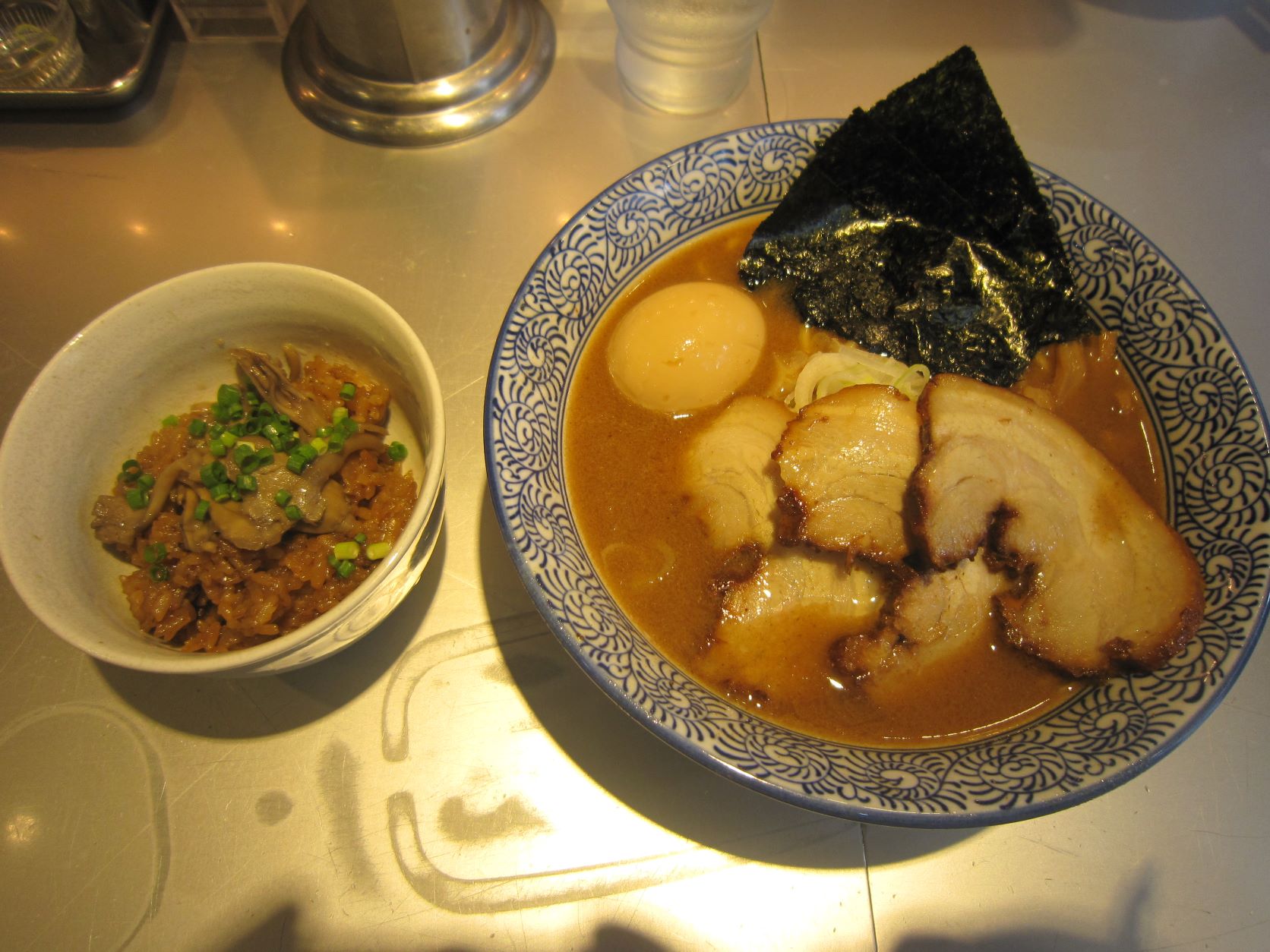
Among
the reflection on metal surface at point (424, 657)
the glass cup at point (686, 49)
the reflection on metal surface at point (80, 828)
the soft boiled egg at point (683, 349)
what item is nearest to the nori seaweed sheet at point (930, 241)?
the soft boiled egg at point (683, 349)

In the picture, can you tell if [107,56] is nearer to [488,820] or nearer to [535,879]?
[488,820]

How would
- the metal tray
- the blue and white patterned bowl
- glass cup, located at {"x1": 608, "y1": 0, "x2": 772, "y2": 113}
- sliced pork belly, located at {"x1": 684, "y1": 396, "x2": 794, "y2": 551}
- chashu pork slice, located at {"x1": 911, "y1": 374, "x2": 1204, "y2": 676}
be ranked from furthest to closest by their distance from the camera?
the metal tray
glass cup, located at {"x1": 608, "y1": 0, "x2": 772, "y2": 113}
sliced pork belly, located at {"x1": 684, "y1": 396, "x2": 794, "y2": 551}
chashu pork slice, located at {"x1": 911, "y1": 374, "x2": 1204, "y2": 676}
the blue and white patterned bowl

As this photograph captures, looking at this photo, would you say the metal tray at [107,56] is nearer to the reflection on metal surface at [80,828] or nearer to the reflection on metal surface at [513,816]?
the reflection on metal surface at [80,828]

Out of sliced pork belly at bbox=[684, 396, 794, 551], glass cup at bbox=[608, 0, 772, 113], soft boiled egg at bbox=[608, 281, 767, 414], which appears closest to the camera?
sliced pork belly at bbox=[684, 396, 794, 551]

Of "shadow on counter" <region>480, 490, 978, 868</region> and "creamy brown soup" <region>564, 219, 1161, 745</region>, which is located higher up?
"creamy brown soup" <region>564, 219, 1161, 745</region>

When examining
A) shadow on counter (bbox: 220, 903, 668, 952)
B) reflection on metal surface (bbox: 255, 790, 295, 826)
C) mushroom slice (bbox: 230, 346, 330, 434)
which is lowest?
shadow on counter (bbox: 220, 903, 668, 952)

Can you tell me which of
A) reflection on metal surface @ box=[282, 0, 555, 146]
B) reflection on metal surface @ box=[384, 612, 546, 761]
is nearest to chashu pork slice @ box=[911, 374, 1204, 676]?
reflection on metal surface @ box=[384, 612, 546, 761]

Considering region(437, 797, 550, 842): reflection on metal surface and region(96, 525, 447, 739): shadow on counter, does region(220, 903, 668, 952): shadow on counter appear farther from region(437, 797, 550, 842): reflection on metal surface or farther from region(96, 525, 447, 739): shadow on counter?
region(96, 525, 447, 739): shadow on counter
